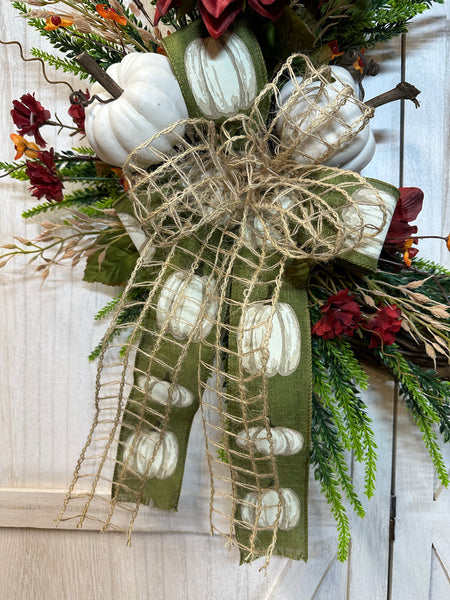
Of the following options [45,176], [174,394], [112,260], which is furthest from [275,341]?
[45,176]

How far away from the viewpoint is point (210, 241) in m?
0.62

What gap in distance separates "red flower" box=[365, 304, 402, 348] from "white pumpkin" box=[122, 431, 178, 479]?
Answer: 12.3 inches

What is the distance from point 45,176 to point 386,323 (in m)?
0.51

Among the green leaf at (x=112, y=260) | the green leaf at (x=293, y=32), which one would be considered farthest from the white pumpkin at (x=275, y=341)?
the green leaf at (x=293, y=32)

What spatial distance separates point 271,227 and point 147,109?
0.20 meters

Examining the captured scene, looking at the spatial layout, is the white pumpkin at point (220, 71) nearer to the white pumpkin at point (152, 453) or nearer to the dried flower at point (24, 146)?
the dried flower at point (24, 146)

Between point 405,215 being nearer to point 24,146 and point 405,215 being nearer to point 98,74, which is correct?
point 98,74

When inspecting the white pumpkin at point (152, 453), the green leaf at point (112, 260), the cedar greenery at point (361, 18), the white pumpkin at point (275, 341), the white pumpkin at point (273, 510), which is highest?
the cedar greenery at point (361, 18)

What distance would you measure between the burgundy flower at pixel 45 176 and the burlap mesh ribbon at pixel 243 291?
13cm

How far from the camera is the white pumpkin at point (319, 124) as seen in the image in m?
0.53

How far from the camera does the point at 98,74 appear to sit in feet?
1.70

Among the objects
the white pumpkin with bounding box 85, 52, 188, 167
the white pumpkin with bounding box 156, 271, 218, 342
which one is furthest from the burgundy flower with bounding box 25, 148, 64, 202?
the white pumpkin with bounding box 156, 271, 218, 342

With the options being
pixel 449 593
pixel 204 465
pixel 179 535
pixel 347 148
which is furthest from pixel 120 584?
pixel 347 148

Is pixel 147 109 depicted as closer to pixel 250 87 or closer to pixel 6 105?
pixel 250 87
